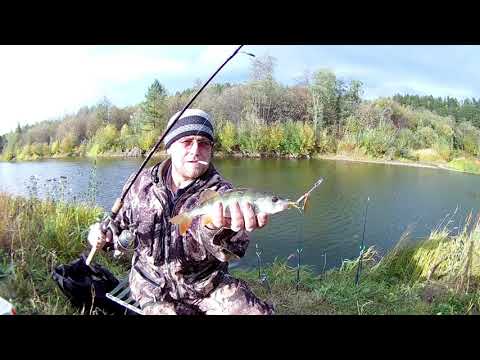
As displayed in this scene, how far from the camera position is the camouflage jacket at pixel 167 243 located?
2467 mm

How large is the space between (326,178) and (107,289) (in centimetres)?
171

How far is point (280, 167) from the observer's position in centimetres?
313

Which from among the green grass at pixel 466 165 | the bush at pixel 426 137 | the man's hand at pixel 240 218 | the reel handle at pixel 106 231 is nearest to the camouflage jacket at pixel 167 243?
the reel handle at pixel 106 231

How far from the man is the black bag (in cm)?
29

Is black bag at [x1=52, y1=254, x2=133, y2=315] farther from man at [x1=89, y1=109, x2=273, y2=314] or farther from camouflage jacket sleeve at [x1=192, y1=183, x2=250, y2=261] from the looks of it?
camouflage jacket sleeve at [x1=192, y1=183, x2=250, y2=261]

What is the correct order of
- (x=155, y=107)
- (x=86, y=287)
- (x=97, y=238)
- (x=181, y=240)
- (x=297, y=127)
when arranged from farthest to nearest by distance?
(x=297, y=127)
(x=155, y=107)
(x=86, y=287)
(x=97, y=238)
(x=181, y=240)

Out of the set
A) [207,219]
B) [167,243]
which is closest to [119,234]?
[167,243]

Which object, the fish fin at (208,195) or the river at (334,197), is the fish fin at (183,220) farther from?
the river at (334,197)

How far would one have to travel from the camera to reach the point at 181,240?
247cm

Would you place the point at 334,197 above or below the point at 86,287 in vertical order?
above

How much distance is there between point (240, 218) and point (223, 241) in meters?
0.22

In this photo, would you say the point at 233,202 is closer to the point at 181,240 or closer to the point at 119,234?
the point at 181,240

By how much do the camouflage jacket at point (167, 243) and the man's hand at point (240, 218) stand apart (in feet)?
1.03
